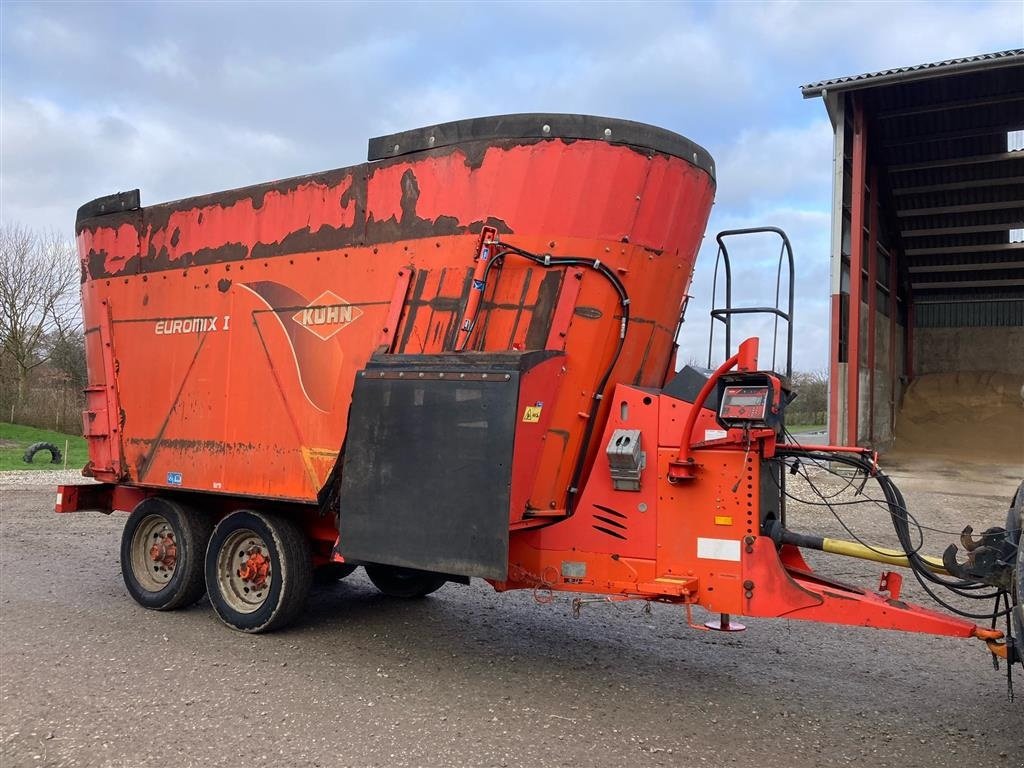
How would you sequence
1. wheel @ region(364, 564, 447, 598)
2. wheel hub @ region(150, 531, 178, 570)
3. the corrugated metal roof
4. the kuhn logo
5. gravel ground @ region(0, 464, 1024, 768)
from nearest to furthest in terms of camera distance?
1. gravel ground @ region(0, 464, 1024, 768)
2. the kuhn logo
3. wheel hub @ region(150, 531, 178, 570)
4. wheel @ region(364, 564, 447, 598)
5. the corrugated metal roof

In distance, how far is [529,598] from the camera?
22.8 feet

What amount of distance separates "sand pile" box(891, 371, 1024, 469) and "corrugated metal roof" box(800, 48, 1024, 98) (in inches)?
340

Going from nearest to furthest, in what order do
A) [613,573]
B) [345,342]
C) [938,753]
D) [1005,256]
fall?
[938,753], [613,573], [345,342], [1005,256]

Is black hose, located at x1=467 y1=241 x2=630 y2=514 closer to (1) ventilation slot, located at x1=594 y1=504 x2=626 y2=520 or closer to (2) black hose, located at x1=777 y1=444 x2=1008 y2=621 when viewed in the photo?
(1) ventilation slot, located at x1=594 y1=504 x2=626 y2=520

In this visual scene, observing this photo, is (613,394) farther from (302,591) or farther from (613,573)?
(302,591)

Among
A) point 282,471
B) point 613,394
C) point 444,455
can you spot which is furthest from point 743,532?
point 282,471

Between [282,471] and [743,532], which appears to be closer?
[743,532]

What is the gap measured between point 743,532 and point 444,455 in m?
1.66

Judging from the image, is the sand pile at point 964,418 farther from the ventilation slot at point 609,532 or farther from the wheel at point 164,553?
the wheel at point 164,553

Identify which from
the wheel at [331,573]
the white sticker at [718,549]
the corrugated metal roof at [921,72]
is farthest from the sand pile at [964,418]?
the white sticker at [718,549]

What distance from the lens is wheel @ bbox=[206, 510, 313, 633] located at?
560 cm

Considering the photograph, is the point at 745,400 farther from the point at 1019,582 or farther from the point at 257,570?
the point at 257,570

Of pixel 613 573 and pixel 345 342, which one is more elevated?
pixel 345 342

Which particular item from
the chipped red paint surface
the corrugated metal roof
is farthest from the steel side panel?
the corrugated metal roof
